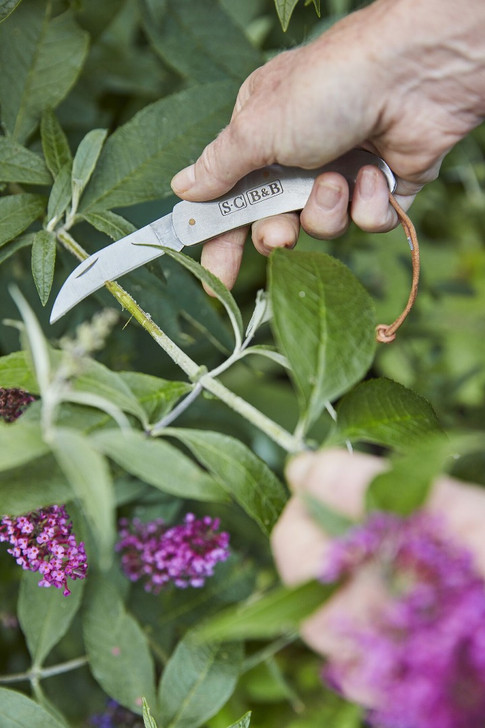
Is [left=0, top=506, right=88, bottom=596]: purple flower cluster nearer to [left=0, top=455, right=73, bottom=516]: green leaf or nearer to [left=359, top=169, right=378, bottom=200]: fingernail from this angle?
[left=0, top=455, right=73, bottom=516]: green leaf

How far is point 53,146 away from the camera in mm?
1188

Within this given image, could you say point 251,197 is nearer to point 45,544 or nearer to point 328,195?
point 328,195

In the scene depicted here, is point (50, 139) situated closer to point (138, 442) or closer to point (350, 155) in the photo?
point (350, 155)

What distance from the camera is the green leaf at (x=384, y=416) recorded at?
2.92 feet

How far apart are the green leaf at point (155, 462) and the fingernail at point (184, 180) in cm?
51

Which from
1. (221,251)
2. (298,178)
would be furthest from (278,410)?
(298,178)

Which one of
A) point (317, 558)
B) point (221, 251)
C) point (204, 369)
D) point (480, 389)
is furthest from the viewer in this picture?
point (480, 389)

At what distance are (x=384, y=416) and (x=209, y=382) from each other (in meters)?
0.24

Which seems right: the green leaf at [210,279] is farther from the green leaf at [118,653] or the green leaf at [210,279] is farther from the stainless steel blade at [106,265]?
the green leaf at [118,653]

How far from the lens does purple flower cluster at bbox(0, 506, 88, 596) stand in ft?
3.12

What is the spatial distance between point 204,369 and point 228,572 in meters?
0.62

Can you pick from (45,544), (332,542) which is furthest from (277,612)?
(45,544)

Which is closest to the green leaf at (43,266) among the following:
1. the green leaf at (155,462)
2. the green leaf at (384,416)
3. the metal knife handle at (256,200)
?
the metal knife handle at (256,200)

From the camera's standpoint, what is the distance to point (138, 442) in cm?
77
